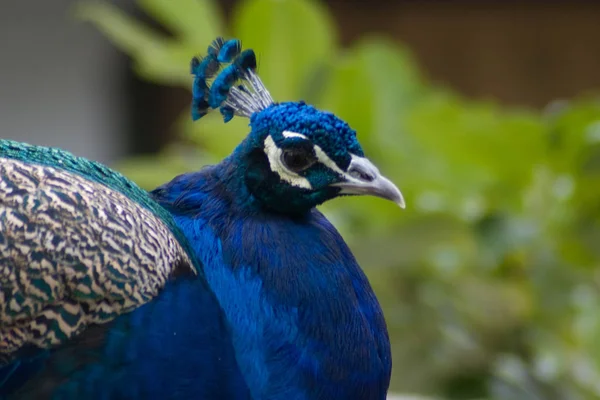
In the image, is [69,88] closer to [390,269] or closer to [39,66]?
[39,66]

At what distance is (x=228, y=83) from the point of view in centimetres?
88

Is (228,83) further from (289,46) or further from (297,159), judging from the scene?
(289,46)

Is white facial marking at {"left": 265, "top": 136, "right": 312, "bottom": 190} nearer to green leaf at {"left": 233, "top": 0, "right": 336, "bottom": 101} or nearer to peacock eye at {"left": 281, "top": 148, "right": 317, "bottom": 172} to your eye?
peacock eye at {"left": 281, "top": 148, "right": 317, "bottom": 172}

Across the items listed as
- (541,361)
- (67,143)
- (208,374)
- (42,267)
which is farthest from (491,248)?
(67,143)

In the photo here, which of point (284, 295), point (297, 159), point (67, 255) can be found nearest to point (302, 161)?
point (297, 159)

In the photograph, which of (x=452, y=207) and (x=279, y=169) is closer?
(x=279, y=169)

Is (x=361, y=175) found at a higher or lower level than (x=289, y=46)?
lower

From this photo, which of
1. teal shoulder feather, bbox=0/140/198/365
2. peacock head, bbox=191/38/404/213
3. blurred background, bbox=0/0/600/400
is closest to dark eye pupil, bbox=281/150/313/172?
peacock head, bbox=191/38/404/213

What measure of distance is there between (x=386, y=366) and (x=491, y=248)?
638mm

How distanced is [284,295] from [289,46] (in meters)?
0.90

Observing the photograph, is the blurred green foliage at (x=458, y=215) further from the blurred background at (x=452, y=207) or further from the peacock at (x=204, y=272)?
the peacock at (x=204, y=272)

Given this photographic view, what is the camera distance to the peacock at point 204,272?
2.37 feet

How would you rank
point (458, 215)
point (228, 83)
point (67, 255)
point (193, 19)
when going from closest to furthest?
1. point (67, 255)
2. point (228, 83)
3. point (458, 215)
4. point (193, 19)

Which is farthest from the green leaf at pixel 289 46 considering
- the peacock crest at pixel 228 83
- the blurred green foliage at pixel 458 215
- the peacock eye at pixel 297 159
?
the peacock eye at pixel 297 159
